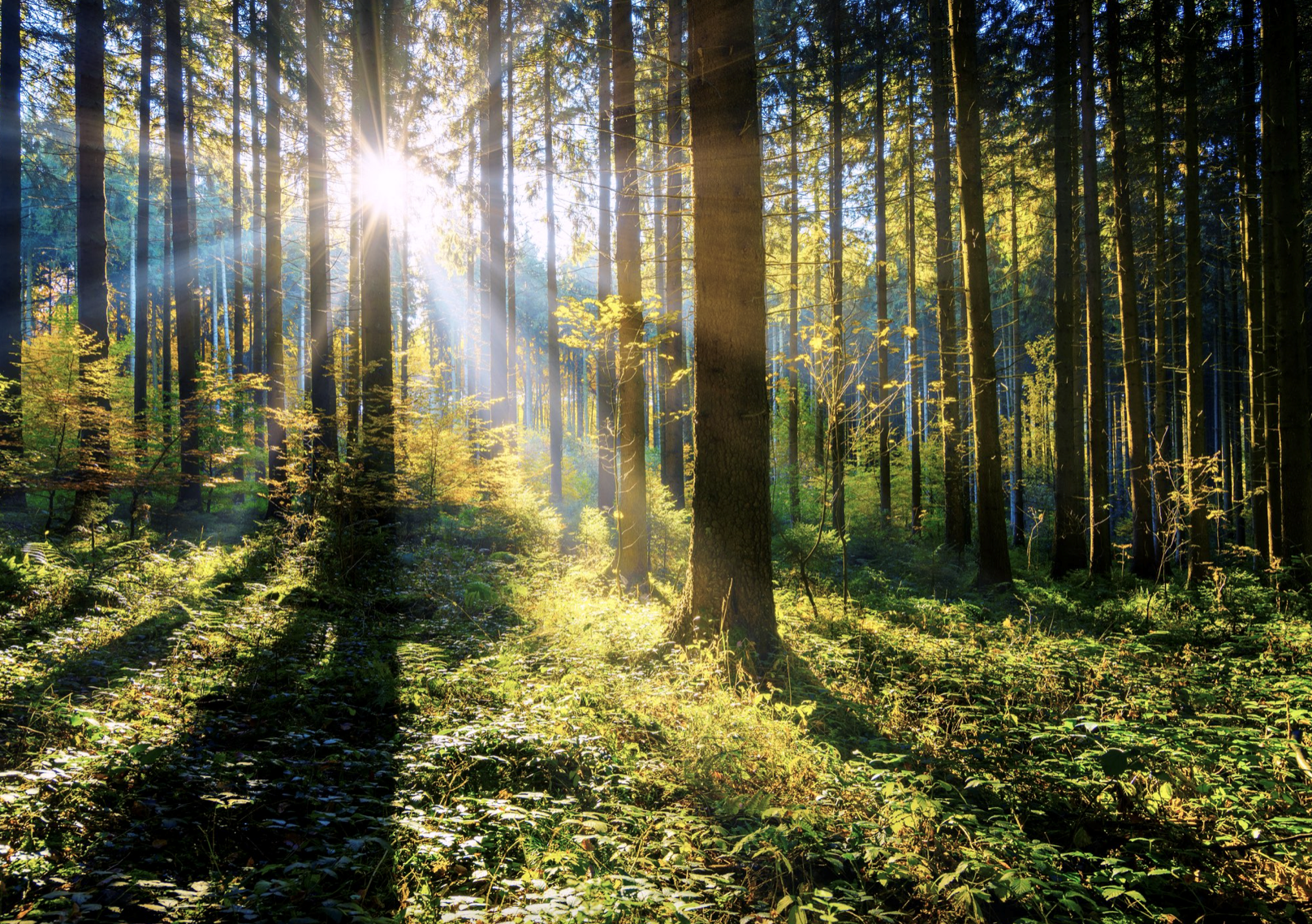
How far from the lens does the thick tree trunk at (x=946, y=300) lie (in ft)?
42.0

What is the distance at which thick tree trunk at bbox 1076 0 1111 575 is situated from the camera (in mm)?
11016

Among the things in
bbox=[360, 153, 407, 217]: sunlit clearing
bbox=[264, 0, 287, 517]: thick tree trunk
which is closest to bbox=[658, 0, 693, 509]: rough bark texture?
bbox=[360, 153, 407, 217]: sunlit clearing

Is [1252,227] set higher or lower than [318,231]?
lower

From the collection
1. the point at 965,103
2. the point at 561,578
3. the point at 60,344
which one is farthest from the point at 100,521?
the point at 965,103

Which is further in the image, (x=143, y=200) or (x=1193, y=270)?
(x=143, y=200)

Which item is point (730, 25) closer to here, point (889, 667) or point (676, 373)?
point (676, 373)

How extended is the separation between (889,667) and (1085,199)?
11.7m

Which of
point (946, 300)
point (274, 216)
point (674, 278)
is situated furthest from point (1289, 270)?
point (274, 216)

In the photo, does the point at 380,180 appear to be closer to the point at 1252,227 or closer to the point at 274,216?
the point at 274,216

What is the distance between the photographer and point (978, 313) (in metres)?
9.16

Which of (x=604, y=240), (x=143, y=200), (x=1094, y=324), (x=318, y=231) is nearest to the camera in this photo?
(x=1094, y=324)

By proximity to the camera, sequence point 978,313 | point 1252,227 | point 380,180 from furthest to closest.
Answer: point 1252,227, point 380,180, point 978,313

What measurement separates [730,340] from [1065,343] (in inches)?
346

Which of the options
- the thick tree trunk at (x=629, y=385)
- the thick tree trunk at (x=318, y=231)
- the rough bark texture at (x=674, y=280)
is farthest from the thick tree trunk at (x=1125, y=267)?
the thick tree trunk at (x=318, y=231)
